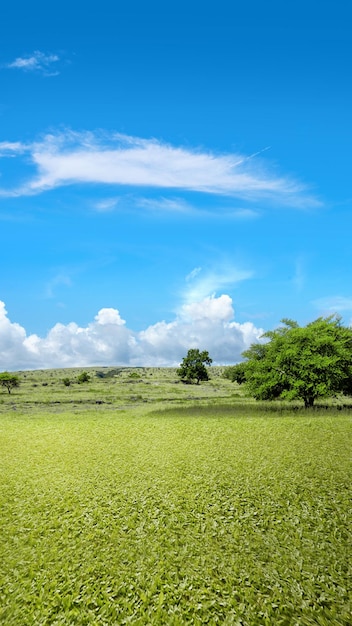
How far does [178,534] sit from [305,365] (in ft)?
87.7

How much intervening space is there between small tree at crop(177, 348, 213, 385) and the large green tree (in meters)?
47.1

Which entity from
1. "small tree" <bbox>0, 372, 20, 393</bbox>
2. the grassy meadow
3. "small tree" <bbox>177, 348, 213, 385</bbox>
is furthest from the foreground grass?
"small tree" <bbox>177, 348, 213, 385</bbox>

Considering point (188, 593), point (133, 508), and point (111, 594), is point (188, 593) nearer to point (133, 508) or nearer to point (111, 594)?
point (111, 594)

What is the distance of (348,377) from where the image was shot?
36312 millimetres

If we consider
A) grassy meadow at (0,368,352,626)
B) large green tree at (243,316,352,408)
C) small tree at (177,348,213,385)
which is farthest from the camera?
small tree at (177,348,213,385)

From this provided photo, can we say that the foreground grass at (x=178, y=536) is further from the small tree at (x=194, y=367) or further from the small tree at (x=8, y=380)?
the small tree at (x=194, y=367)

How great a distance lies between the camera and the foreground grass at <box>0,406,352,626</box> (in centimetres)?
757

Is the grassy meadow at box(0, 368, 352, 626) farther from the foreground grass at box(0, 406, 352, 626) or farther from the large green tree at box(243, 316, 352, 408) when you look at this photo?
→ the large green tree at box(243, 316, 352, 408)

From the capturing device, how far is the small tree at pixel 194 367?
86.2m

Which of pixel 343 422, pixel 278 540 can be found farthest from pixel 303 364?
pixel 278 540

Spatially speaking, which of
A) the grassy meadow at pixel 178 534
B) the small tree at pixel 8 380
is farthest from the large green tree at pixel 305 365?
the small tree at pixel 8 380

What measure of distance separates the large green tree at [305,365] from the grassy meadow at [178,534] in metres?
16.1

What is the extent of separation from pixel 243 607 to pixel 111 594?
2.26m

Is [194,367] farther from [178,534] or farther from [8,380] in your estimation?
[178,534]
